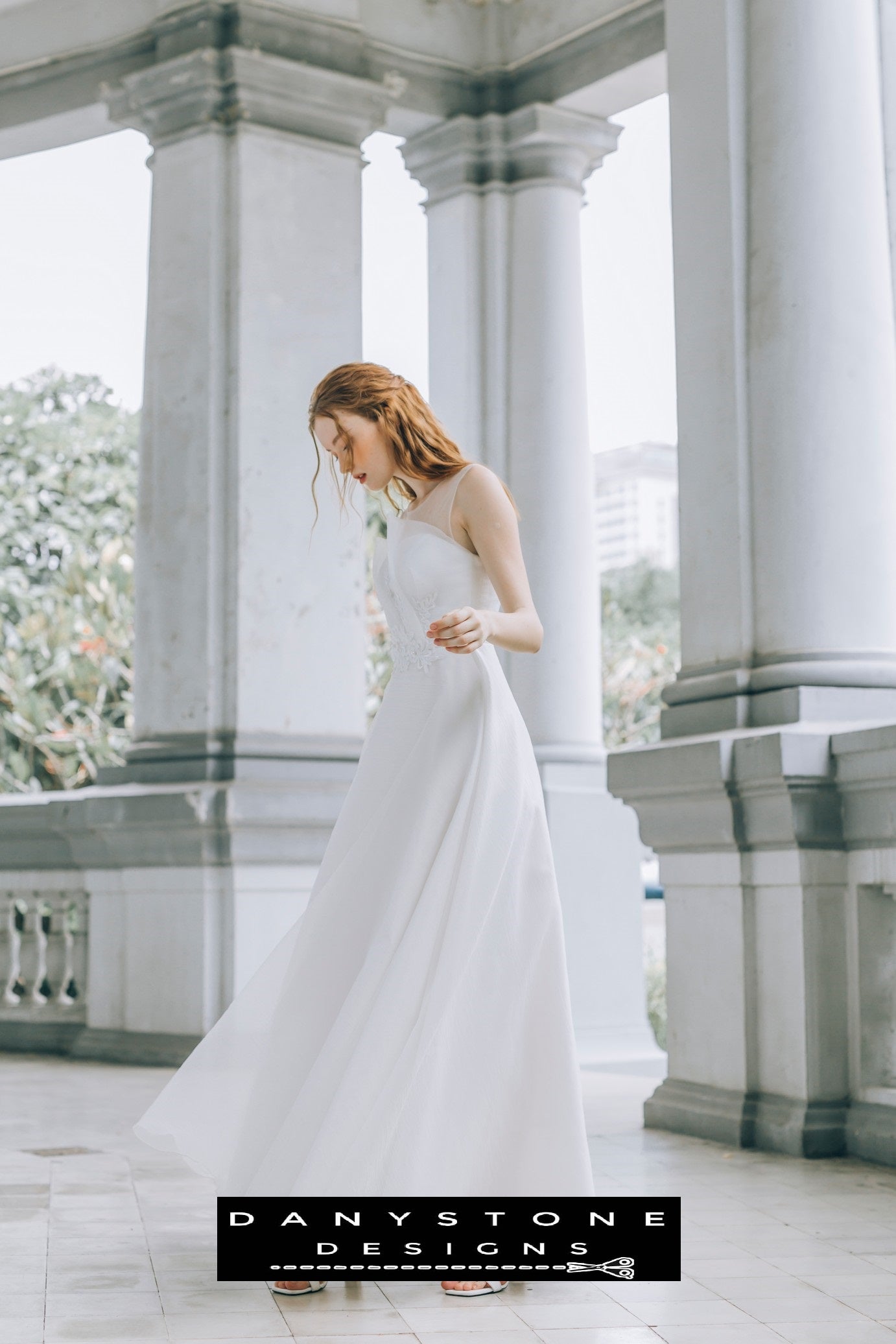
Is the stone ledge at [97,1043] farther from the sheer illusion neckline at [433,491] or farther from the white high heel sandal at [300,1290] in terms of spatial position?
the sheer illusion neckline at [433,491]

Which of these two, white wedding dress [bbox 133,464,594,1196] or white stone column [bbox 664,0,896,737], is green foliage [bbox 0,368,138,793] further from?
white wedding dress [bbox 133,464,594,1196]

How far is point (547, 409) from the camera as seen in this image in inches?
398

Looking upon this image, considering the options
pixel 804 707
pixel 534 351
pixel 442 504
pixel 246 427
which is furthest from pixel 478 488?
pixel 534 351

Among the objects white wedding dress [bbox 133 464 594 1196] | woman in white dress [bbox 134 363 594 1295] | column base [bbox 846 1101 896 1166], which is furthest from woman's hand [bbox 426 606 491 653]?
column base [bbox 846 1101 896 1166]

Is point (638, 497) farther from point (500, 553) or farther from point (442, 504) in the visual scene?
point (500, 553)

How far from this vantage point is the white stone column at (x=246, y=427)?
9023 millimetres

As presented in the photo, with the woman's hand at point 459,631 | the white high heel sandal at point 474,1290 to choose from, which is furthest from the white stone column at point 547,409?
the woman's hand at point 459,631

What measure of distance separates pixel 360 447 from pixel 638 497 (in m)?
37.0

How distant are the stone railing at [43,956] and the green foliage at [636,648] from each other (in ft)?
24.9

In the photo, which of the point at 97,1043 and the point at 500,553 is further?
the point at 97,1043

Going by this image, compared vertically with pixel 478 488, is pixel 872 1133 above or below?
below

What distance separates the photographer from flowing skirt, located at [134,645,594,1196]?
12.6ft

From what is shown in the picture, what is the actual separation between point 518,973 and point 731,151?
405cm

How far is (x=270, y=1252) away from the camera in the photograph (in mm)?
3383
